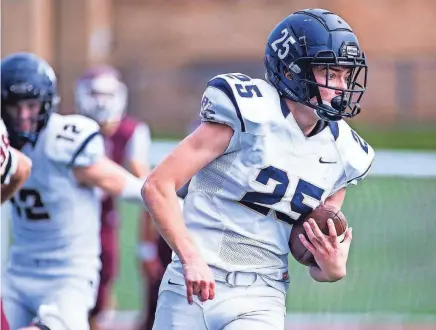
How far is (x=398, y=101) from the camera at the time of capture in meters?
23.2

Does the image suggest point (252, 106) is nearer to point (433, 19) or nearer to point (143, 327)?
point (143, 327)

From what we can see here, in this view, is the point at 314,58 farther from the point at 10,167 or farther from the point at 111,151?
the point at 111,151

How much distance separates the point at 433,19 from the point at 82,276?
78.4 ft

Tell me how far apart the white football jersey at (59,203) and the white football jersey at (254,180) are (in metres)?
1.21

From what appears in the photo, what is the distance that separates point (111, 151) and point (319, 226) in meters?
3.86

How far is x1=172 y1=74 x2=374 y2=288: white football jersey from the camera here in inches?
153

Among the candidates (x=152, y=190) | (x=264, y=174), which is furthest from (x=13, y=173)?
(x=264, y=174)

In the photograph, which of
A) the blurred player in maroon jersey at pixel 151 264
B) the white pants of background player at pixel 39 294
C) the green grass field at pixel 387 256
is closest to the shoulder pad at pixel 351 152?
the white pants of background player at pixel 39 294

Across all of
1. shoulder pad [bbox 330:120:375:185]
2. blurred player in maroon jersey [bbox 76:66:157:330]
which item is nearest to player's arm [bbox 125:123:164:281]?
blurred player in maroon jersey [bbox 76:66:157:330]

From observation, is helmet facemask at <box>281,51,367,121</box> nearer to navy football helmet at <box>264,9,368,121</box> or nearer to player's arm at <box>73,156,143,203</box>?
navy football helmet at <box>264,9,368,121</box>

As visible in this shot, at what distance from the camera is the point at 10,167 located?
14.3ft

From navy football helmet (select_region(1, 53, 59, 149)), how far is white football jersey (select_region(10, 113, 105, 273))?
6cm

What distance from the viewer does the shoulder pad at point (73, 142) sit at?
5.10 m

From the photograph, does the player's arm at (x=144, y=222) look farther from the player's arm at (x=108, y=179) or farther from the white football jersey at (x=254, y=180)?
the white football jersey at (x=254, y=180)
